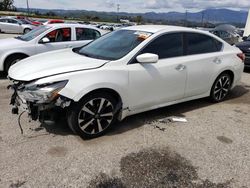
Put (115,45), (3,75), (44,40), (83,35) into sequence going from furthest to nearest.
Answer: (83,35) → (3,75) → (44,40) → (115,45)

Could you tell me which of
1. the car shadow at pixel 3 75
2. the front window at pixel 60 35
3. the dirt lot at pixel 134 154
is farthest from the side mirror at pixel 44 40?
the dirt lot at pixel 134 154

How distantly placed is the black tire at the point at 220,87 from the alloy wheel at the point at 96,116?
2.56 meters

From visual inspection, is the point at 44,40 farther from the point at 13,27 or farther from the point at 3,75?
the point at 13,27

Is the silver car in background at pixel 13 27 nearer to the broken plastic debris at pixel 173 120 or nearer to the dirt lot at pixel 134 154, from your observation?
the dirt lot at pixel 134 154

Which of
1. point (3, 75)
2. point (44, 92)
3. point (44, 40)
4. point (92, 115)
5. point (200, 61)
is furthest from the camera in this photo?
point (3, 75)

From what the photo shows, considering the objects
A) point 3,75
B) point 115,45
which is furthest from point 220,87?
point 3,75

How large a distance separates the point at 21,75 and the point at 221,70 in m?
3.75

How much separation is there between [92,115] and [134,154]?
2.65ft

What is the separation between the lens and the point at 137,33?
4727mm

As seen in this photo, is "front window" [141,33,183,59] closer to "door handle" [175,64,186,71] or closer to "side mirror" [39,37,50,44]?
"door handle" [175,64,186,71]

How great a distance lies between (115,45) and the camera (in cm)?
466

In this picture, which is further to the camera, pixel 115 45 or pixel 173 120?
pixel 173 120

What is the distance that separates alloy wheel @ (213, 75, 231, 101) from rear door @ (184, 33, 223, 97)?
30 centimetres

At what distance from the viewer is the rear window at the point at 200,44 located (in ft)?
16.6
